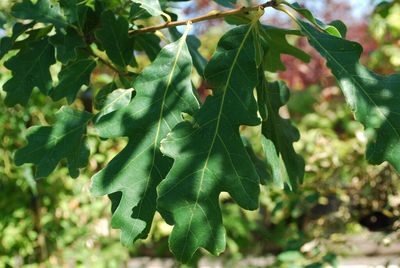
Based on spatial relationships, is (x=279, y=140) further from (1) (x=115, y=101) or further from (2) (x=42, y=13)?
(2) (x=42, y=13)

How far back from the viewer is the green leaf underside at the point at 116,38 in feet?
5.19

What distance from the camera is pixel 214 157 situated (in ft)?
4.38

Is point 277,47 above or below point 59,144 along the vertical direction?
above

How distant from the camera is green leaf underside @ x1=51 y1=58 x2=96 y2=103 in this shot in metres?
1.70

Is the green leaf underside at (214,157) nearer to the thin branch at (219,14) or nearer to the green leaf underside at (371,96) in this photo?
the thin branch at (219,14)

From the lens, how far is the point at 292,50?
1794 mm

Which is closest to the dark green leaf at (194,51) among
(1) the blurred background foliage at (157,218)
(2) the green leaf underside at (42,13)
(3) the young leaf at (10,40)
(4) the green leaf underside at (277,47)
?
(4) the green leaf underside at (277,47)

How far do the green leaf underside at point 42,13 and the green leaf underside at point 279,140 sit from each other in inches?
21.7

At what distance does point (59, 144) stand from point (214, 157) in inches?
19.8

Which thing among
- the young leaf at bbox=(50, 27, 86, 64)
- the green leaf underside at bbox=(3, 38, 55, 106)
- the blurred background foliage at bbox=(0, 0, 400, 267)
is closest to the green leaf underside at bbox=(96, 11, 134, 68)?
the young leaf at bbox=(50, 27, 86, 64)

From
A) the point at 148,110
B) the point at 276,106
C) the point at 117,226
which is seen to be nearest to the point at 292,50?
the point at 276,106

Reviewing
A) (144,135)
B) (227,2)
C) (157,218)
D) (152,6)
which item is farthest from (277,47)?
(157,218)

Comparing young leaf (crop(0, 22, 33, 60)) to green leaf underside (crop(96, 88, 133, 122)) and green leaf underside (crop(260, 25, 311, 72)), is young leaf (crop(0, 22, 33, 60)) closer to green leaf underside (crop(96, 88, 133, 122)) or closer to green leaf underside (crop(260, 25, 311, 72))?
green leaf underside (crop(96, 88, 133, 122))

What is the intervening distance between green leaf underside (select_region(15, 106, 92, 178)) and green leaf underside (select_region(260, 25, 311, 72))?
1.78ft
